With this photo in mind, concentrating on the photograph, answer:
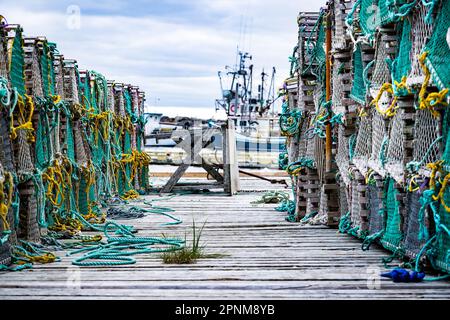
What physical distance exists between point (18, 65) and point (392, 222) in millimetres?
3180

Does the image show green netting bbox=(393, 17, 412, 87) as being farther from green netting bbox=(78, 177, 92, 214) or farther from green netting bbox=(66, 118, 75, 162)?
green netting bbox=(78, 177, 92, 214)

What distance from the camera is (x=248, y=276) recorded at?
506 cm

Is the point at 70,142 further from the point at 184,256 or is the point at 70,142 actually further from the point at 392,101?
the point at 392,101

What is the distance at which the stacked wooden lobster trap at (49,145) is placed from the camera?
5562 mm

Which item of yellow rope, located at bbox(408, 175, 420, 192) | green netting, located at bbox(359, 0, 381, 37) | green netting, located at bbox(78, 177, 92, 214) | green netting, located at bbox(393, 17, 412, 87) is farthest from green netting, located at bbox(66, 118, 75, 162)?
yellow rope, located at bbox(408, 175, 420, 192)

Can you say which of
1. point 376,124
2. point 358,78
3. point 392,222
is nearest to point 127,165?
point 358,78

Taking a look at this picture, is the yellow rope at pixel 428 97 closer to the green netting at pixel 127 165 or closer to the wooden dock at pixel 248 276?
the wooden dock at pixel 248 276

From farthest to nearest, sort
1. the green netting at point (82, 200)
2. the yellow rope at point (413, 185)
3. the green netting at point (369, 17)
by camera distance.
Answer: the green netting at point (82, 200)
the green netting at point (369, 17)
the yellow rope at point (413, 185)

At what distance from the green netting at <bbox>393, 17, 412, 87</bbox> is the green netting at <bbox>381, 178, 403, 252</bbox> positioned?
781 mm

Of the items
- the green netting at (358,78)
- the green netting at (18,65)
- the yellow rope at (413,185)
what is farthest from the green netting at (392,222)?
the green netting at (18,65)

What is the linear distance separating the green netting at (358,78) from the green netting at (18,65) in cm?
280

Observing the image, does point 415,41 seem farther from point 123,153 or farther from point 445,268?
point 123,153

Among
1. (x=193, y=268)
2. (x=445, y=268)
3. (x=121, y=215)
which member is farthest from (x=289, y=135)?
(x=445, y=268)

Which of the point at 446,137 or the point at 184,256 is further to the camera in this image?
the point at 184,256
